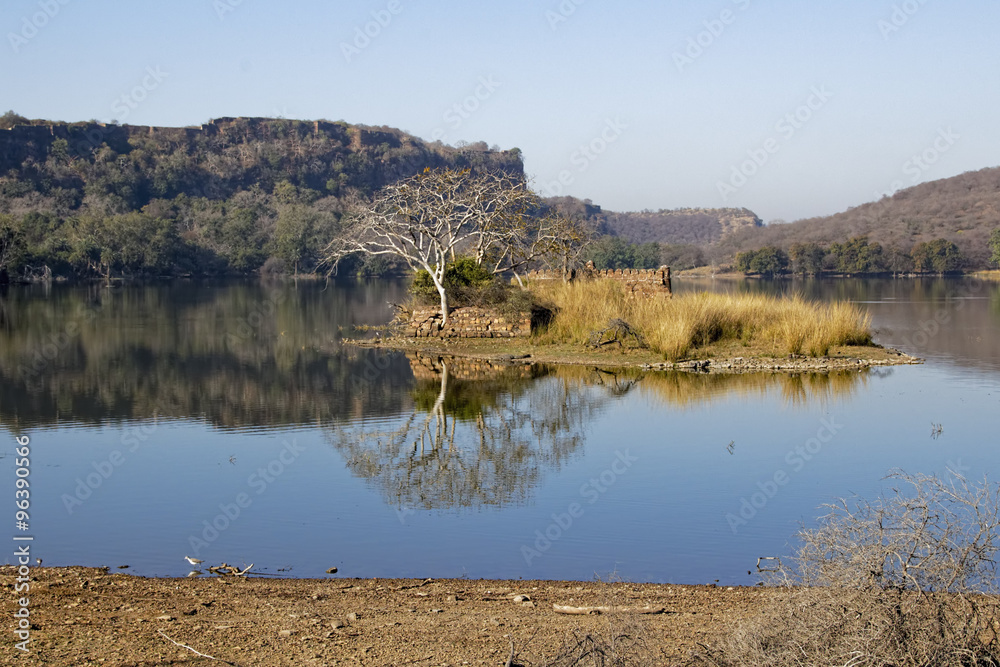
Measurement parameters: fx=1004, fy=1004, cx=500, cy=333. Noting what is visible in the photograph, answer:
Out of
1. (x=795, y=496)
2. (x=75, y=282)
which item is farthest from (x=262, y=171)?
(x=795, y=496)

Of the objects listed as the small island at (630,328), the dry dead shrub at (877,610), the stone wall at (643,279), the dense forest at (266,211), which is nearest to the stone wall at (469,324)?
the small island at (630,328)

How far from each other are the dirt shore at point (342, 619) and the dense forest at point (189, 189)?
55.0 metres

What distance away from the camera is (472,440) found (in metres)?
11.6

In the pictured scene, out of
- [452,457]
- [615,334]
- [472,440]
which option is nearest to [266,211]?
[615,334]

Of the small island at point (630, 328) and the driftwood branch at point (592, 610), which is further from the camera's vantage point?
the small island at point (630, 328)

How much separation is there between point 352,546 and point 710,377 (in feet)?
34.7

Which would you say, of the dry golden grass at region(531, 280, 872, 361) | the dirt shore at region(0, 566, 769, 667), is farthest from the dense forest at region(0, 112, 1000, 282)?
the dirt shore at region(0, 566, 769, 667)

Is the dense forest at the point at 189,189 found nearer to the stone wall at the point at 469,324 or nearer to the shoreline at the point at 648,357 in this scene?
the stone wall at the point at 469,324

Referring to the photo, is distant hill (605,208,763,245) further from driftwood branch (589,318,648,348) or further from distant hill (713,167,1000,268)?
driftwood branch (589,318,648,348)

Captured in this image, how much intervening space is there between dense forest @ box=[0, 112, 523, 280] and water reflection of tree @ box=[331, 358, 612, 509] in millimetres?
48128

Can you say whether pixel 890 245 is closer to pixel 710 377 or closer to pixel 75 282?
pixel 75 282

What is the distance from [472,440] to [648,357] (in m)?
8.27

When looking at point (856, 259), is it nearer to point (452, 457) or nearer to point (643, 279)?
point (643, 279)

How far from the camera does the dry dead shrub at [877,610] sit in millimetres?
4105
